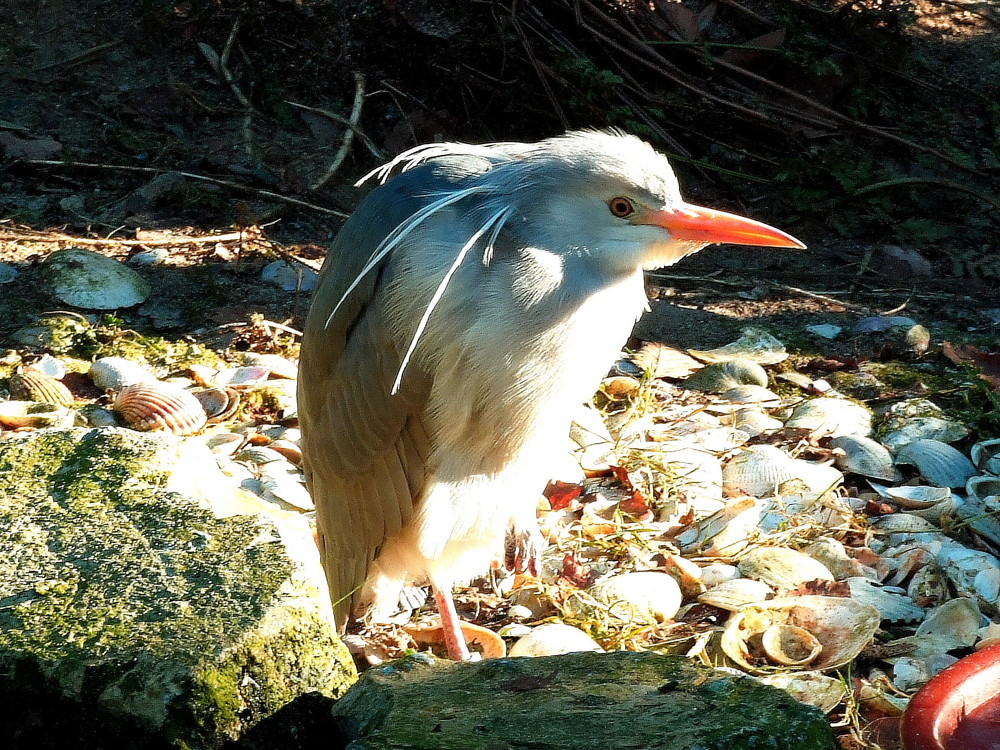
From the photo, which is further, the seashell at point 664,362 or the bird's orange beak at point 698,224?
the seashell at point 664,362

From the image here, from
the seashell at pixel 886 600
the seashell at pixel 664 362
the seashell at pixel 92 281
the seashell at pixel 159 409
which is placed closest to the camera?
the seashell at pixel 886 600

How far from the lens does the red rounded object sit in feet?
7.49

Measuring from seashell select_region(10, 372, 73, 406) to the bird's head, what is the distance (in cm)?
231

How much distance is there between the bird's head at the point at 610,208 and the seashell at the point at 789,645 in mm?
1107

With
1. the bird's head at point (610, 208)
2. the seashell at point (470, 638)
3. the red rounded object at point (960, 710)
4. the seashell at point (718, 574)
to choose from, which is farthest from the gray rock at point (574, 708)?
the seashell at point (718, 574)

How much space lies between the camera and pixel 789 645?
9.98 feet

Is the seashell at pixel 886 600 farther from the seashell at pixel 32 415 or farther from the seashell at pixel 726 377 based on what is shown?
the seashell at pixel 32 415

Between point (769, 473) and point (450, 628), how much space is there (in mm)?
1366

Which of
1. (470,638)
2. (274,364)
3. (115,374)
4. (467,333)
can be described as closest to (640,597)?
(470,638)

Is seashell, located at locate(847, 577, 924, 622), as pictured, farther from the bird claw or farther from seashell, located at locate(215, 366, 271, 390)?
seashell, located at locate(215, 366, 271, 390)

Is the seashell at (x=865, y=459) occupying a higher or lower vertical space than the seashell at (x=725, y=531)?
higher

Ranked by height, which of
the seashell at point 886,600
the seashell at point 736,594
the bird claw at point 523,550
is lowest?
the bird claw at point 523,550

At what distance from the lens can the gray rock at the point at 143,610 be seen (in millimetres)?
1927

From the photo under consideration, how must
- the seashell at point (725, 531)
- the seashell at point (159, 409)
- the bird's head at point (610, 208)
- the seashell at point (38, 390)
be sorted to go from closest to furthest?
the bird's head at point (610, 208) → the seashell at point (725, 531) → the seashell at point (159, 409) → the seashell at point (38, 390)
